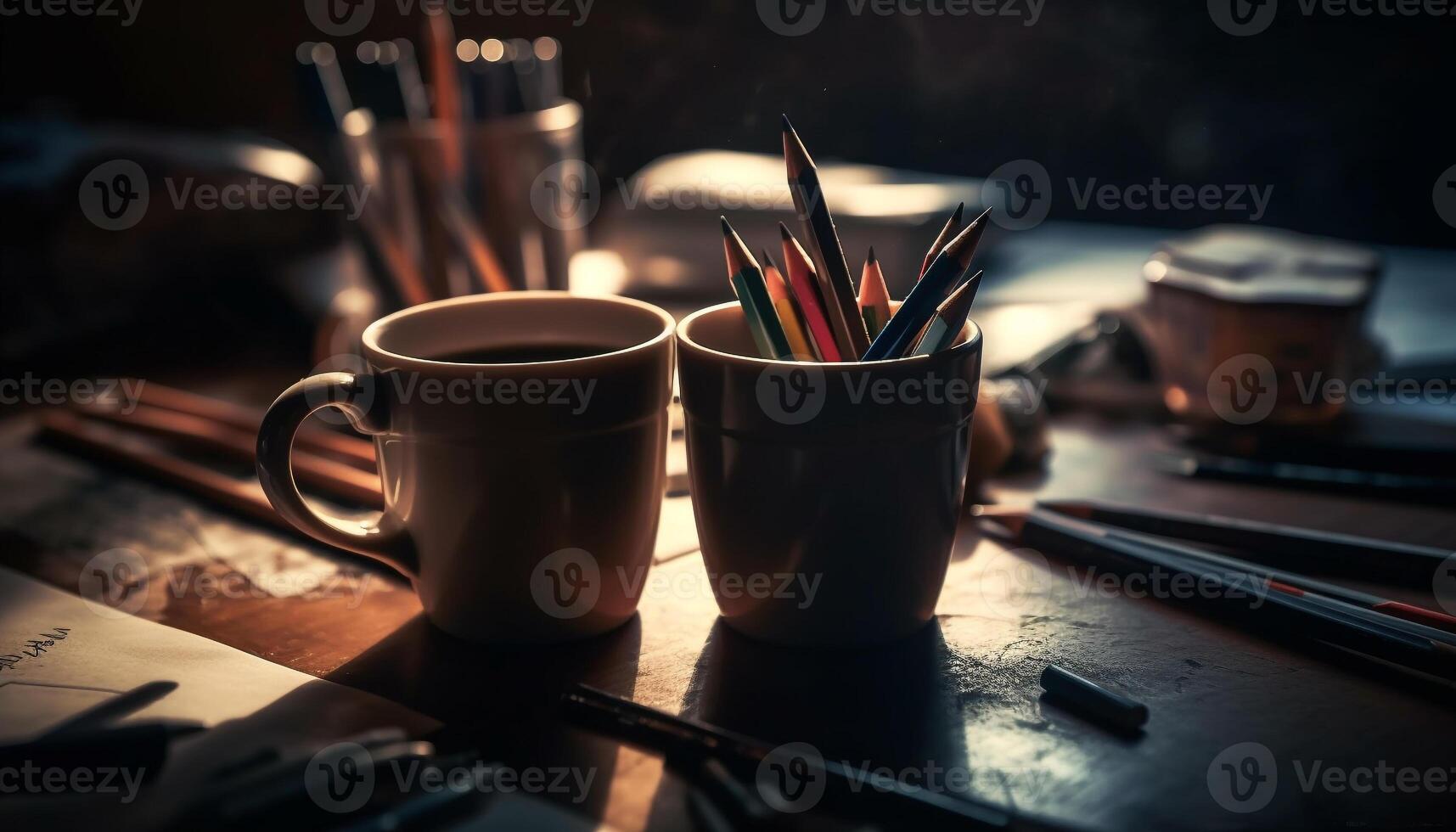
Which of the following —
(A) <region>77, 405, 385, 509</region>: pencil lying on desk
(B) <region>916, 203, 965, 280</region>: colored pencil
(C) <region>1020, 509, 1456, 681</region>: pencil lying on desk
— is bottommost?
(C) <region>1020, 509, 1456, 681</region>: pencil lying on desk

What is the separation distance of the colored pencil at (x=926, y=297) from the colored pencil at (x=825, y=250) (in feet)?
0.05

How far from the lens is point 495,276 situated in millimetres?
702

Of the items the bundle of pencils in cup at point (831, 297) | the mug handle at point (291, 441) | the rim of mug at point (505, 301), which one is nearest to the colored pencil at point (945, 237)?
the bundle of pencils in cup at point (831, 297)

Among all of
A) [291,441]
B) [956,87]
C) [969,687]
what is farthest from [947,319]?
[956,87]

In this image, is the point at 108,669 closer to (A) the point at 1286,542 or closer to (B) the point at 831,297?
(B) the point at 831,297

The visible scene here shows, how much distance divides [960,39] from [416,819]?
0.60 m

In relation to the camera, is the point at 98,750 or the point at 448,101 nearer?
the point at 98,750

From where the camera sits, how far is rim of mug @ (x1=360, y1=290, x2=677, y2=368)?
411 mm

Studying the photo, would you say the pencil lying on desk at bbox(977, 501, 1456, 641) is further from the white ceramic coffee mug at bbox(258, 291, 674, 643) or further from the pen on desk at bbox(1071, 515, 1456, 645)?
the white ceramic coffee mug at bbox(258, 291, 674, 643)

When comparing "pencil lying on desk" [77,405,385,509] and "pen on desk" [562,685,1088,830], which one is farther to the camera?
"pencil lying on desk" [77,405,385,509]

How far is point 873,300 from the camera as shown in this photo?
45cm

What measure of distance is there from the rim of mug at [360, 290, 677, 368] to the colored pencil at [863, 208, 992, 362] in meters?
0.09

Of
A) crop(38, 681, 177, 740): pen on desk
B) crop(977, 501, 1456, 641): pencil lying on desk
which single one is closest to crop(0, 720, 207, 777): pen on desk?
crop(38, 681, 177, 740): pen on desk

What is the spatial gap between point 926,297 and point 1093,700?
0.15 m
